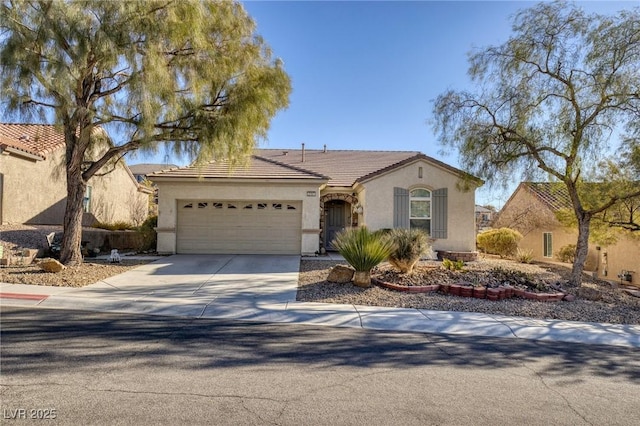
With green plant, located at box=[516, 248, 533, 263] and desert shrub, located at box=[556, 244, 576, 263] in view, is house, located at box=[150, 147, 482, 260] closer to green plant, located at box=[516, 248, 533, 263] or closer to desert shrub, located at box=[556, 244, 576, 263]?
green plant, located at box=[516, 248, 533, 263]

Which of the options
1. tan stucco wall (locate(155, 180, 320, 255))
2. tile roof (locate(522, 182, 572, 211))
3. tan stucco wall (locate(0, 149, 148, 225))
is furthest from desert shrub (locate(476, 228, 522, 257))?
tan stucco wall (locate(0, 149, 148, 225))

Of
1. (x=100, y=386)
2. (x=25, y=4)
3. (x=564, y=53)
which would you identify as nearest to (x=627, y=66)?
(x=564, y=53)

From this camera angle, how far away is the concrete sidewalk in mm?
6965

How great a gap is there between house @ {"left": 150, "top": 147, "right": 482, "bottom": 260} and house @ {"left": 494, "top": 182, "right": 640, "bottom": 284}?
3.27 metres

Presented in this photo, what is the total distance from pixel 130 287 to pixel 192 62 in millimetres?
6123

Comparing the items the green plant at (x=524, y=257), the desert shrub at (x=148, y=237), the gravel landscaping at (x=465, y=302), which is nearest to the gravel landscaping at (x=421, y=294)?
the gravel landscaping at (x=465, y=302)

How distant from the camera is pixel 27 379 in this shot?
13.8 feet

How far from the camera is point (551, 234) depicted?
68.5 feet

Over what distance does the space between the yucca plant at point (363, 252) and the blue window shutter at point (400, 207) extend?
19.6 ft

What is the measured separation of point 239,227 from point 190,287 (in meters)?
6.33

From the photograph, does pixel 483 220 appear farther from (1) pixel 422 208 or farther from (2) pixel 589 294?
(2) pixel 589 294

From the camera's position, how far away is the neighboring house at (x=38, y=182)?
1516 cm

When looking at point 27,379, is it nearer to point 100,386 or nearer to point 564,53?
point 100,386

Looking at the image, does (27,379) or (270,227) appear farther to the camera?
(270,227)
